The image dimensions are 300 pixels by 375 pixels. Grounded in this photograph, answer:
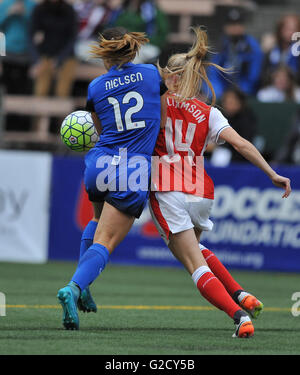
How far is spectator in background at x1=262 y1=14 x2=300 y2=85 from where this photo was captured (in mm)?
15219

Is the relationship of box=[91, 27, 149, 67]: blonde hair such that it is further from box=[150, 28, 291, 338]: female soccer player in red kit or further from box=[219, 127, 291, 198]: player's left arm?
box=[219, 127, 291, 198]: player's left arm

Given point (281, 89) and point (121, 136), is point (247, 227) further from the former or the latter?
point (121, 136)

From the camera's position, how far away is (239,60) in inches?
601

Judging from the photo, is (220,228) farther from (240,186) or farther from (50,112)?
(50,112)

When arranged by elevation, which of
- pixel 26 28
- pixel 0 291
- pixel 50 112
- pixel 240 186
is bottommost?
pixel 0 291

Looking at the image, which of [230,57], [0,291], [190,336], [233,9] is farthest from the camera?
[233,9]

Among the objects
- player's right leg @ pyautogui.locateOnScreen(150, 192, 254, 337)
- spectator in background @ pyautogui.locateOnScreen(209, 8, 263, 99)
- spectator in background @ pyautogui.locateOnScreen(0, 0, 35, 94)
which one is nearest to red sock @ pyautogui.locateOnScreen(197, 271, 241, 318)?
player's right leg @ pyautogui.locateOnScreen(150, 192, 254, 337)

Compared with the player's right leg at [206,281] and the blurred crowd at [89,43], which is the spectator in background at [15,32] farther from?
the player's right leg at [206,281]

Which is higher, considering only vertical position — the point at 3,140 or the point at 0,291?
the point at 3,140

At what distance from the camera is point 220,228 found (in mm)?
12852

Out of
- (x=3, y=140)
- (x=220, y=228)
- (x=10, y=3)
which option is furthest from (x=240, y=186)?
(x=10, y=3)

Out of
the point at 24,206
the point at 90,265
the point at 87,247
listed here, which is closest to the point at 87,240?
the point at 87,247
